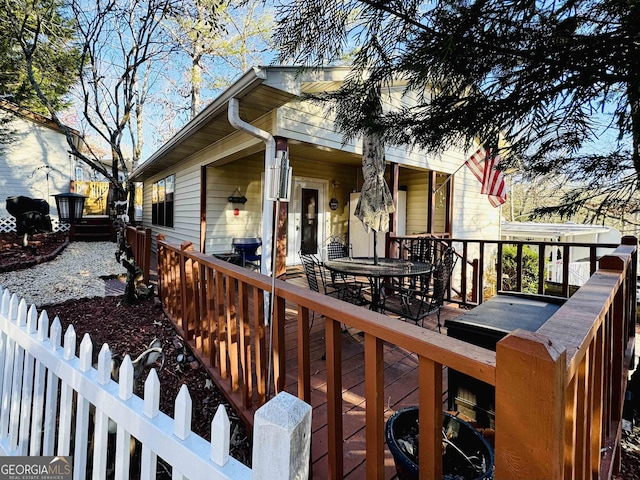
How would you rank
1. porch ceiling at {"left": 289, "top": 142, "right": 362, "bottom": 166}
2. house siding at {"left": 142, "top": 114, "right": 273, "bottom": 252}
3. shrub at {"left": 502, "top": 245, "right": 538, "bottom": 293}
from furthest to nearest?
shrub at {"left": 502, "top": 245, "right": 538, "bottom": 293}, house siding at {"left": 142, "top": 114, "right": 273, "bottom": 252}, porch ceiling at {"left": 289, "top": 142, "right": 362, "bottom": 166}

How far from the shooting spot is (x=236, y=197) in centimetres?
704

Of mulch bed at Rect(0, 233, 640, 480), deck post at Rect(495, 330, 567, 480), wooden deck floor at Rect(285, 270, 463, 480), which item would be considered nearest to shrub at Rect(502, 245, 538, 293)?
wooden deck floor at Rect(285, 270, 463, 480)

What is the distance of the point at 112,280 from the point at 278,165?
5.97 metres

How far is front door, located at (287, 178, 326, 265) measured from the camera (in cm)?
734

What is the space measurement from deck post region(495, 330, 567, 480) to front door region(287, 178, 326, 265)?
664cm

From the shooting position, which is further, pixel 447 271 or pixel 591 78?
pixel 447 271

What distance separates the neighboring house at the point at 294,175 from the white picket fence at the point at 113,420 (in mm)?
3069

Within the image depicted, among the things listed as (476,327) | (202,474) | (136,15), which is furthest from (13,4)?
(476,327)

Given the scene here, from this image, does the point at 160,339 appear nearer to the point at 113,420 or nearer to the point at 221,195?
the point at 113,420

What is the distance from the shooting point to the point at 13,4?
15.4 feet

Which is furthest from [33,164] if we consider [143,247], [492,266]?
[492,266]

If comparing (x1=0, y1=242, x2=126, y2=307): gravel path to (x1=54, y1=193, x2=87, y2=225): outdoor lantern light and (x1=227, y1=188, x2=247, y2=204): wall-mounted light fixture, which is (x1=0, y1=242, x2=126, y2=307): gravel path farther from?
(x1=227, y1=188, x2=247, y2=204): wall-mounted light fixture

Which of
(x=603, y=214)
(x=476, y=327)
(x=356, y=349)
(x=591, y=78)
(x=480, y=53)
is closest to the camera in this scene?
(x=591, y=78)

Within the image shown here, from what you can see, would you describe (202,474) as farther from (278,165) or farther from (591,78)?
(591,78)
